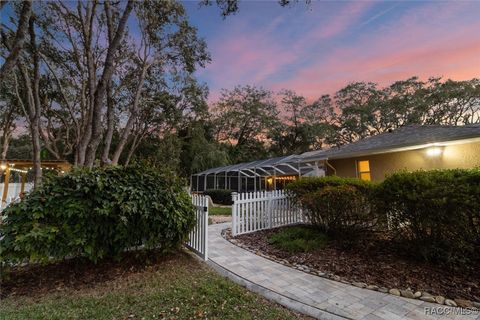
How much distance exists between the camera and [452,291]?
3.09m

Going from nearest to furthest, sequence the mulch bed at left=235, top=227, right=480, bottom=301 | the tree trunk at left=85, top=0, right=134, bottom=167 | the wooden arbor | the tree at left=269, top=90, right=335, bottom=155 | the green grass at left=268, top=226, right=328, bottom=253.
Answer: the mulch bed at left=235, top=227, right=480, bottom=301 < the green grass at left=268, top=226, right=328, bottom=253 < the tree trunk at left=85, top=0, right=134, bottom=167 < the wooden arbor < the tree at left=269, top=90, right=335, bottom=155

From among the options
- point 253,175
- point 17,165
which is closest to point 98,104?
point 17,165

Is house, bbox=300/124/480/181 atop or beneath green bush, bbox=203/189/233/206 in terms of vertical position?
atop

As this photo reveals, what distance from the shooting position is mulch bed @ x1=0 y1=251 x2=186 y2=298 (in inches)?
134

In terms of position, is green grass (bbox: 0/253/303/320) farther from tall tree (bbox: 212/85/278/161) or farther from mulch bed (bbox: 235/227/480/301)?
tall tree (bbox: 212/85/278/161)

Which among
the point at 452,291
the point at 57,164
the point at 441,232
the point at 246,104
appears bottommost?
the point at 452,291

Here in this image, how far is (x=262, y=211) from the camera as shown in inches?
265

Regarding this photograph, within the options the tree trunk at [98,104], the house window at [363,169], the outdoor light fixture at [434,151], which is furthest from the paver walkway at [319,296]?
the house window at [363,169]

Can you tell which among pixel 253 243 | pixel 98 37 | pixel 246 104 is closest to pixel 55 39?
pixel 98 37

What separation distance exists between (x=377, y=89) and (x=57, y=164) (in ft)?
92.7

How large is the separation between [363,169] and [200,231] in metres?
7.35

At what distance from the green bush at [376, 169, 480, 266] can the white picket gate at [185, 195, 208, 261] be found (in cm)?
347

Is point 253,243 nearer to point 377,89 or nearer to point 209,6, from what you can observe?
point 209,6

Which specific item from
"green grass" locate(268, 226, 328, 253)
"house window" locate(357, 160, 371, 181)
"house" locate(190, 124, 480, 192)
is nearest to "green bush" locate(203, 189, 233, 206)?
"house" locate(190, 124, 480, 192)
